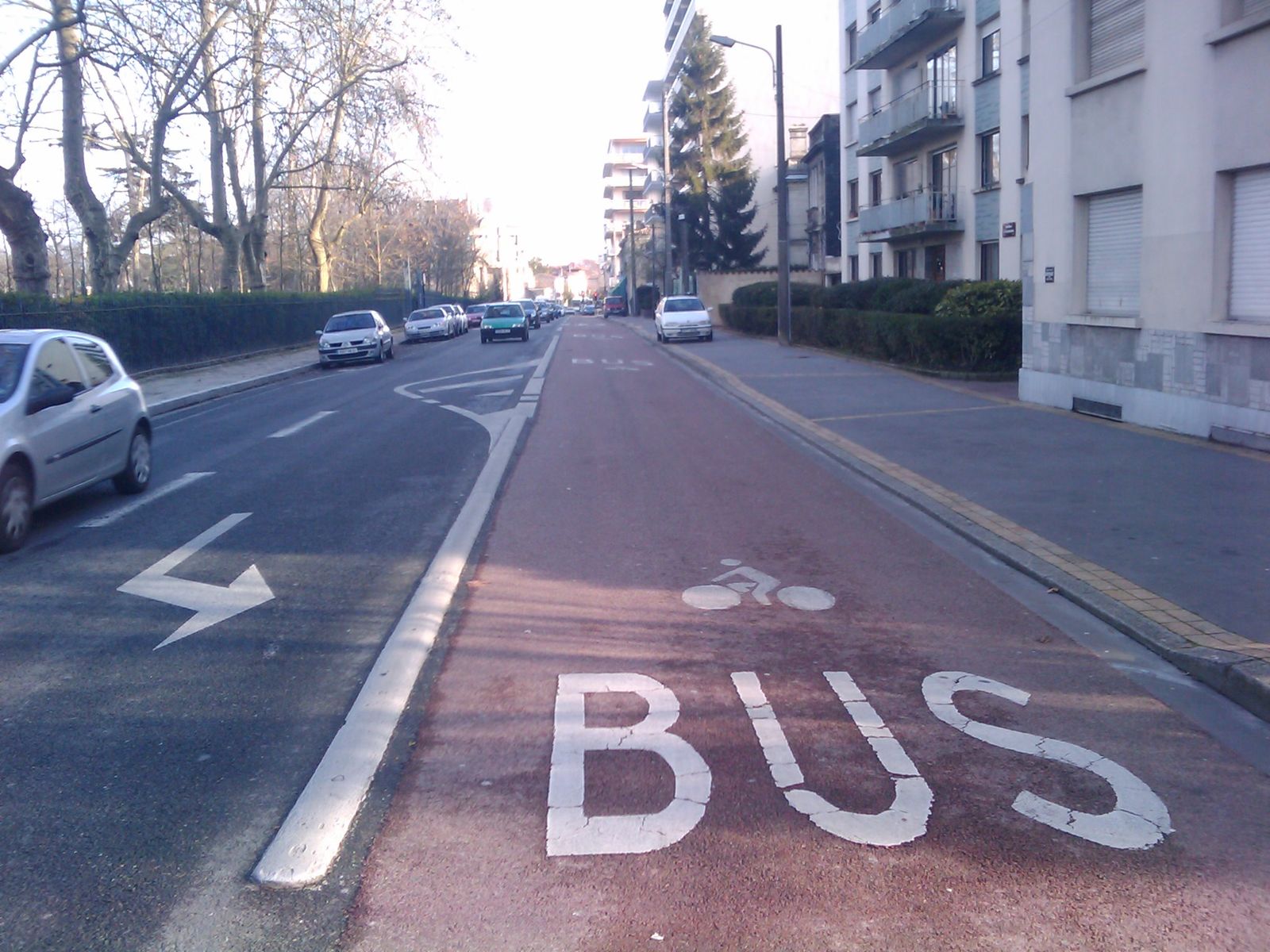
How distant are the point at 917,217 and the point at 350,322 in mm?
16944

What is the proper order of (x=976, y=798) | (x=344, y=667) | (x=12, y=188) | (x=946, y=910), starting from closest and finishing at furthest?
(x=946, y=910)
(x=976, y=798)
(x=344, y=667)
(x=12, y=188)

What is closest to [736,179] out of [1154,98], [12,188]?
[12,188]

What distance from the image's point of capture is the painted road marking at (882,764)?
4.16 m

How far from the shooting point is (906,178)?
38.0m

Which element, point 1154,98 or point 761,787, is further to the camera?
point 1154,98

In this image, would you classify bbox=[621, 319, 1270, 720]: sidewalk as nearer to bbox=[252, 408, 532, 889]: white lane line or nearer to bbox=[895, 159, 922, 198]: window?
bbox=[252, 408, 532, 889]: white lane line

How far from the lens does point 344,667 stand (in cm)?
602

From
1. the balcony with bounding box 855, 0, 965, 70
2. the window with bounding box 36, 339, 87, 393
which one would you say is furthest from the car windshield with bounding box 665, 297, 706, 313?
the window with bounding box 36, 339, 87, 393

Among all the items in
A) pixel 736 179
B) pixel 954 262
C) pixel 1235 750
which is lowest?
pixel 1235 750

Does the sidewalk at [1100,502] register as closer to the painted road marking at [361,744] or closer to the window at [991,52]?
the painted road marking at [361,744]

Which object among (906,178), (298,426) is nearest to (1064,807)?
(298,426)

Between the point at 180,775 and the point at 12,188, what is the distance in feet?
80.2

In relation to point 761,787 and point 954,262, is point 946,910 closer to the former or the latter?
point 761,787

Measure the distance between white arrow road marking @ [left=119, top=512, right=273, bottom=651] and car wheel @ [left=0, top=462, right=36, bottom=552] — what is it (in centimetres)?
126
